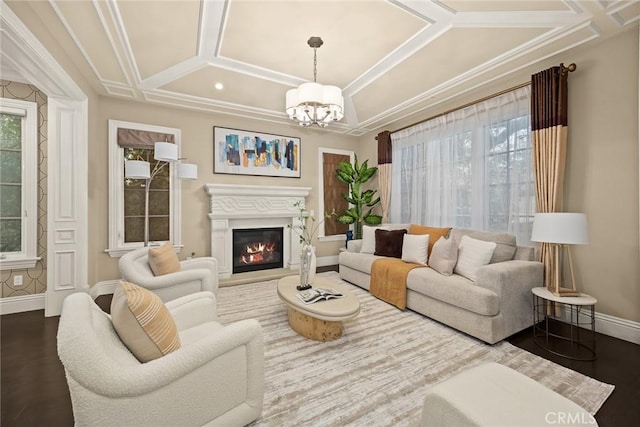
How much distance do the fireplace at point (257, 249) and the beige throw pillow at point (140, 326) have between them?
351 cm

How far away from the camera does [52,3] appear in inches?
85.2

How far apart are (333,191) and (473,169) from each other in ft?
8.97

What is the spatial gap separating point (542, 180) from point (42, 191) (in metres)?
5.81

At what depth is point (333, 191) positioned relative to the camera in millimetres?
5703

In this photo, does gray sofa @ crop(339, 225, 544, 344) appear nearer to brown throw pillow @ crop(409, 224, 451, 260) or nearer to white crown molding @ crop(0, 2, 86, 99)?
brown throw pillow @ crop(409, 224, 451, 260)

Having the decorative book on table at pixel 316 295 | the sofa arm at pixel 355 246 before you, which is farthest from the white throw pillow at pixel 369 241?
the decorative book on table at pixel 316 295

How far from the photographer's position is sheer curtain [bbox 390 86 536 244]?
10.5 feet

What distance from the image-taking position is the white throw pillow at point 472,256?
2848 mm

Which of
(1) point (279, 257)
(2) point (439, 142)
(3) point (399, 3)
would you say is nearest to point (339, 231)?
(1) point (279, 257)

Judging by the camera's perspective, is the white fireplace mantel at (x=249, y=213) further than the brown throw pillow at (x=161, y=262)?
Yes

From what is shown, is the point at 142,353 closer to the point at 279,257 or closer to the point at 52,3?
the point at 52,3

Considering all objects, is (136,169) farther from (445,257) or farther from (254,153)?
(445,257)

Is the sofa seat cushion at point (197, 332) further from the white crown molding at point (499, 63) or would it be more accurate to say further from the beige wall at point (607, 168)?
the white crown molding at point (499, 63)

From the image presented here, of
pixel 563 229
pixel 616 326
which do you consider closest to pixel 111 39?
pixel 563 229
